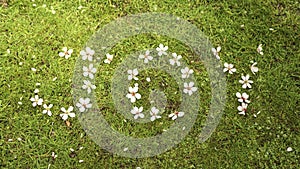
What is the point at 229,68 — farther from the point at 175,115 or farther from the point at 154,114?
the point at 154,114

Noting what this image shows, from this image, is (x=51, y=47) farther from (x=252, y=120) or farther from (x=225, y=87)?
(x=252, y=120)

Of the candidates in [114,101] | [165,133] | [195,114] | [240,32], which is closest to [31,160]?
[114,101]

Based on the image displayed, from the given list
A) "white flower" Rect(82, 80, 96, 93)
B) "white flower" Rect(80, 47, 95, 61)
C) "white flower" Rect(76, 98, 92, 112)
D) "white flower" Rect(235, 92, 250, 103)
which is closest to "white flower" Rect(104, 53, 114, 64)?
"white flower" Rect(80, 47, 95, 61)

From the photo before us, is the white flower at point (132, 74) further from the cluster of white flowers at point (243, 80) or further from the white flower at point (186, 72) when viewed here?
the cluster of white flowers at point (243, 80)

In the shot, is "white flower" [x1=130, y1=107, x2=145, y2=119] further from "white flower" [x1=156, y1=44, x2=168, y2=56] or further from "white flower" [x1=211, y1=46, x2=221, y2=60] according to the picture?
"white flower" [x1=211, y1=46, x2=221, y2=60]

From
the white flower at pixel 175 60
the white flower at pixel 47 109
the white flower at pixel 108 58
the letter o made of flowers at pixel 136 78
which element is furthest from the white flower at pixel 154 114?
the white flower at pixel 47 109
